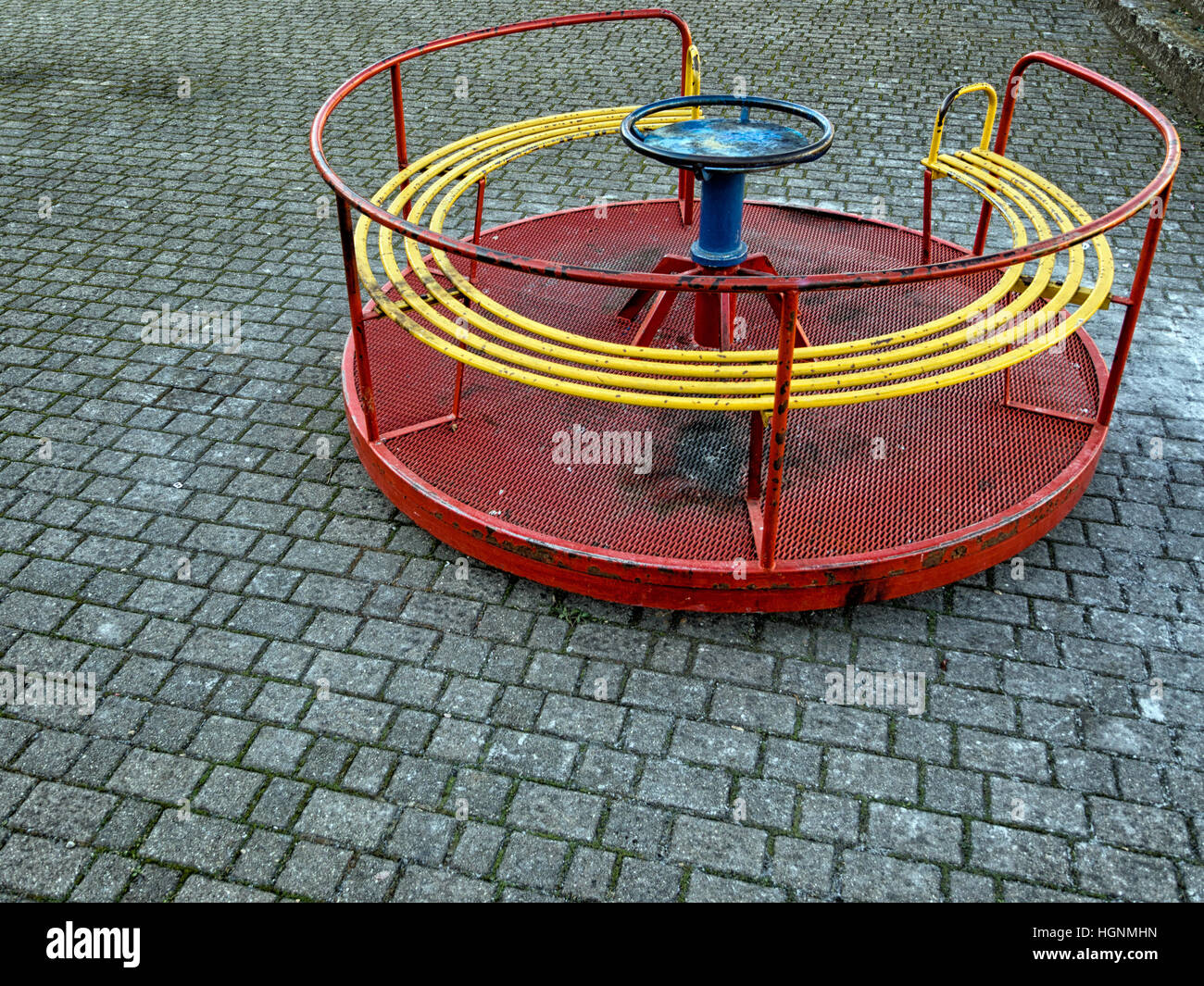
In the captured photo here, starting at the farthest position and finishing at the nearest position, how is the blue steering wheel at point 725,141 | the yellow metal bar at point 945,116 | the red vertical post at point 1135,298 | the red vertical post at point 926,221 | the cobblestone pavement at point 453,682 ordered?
the red vertical post at point 926,221, the yellow metal bar at point 945,116, the blue steering wheel at point 725,141, the red vertical post at point 1135,298, the cobblestone pavement at point 453,682

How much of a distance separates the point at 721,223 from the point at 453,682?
220 cm

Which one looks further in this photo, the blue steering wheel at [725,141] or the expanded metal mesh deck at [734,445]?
the blue steering wheel at [725,141]

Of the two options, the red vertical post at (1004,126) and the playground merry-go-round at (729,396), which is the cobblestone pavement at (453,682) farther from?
the red vertical post at (1004,126)

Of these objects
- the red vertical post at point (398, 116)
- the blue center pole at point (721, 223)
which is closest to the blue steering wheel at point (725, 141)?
the blue center pole at point (721, 223)

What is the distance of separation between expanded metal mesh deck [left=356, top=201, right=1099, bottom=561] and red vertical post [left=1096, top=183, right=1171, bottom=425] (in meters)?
0.16

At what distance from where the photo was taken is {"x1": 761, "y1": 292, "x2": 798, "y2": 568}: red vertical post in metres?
3.02

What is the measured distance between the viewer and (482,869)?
2.91m

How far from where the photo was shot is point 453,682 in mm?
3457

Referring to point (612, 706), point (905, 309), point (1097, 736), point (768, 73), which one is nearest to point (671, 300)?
point (905, 309)

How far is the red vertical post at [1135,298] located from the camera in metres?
3.62

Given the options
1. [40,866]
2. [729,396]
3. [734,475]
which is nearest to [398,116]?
[729,396]

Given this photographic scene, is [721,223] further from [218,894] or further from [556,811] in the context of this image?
[218,894]

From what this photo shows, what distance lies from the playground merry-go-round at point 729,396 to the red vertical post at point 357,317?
0.05 feet
